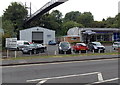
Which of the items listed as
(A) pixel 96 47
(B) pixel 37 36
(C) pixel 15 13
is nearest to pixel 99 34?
(B) pixel 37 36

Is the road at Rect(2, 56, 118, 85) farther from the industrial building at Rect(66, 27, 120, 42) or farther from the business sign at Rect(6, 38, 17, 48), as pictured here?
the industrial building at Rect(66, 27, 120, 42)

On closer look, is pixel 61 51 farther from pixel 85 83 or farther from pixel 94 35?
pixel 94 35

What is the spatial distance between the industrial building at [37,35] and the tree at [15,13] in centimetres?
1587

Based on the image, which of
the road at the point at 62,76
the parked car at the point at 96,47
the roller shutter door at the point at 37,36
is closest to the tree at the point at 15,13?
the roller shutter door at the point at 37,36

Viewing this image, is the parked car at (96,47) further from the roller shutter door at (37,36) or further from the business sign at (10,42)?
the roller shutter door at (37,36)

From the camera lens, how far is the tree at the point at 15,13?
85463mm

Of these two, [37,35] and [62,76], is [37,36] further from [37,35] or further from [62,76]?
[62,76]

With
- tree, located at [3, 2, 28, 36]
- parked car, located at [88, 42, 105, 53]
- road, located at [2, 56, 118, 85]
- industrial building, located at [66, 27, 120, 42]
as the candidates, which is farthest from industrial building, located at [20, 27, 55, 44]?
road, located at [2, 56, 118, 85]

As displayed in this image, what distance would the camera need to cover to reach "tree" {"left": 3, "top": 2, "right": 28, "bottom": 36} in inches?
3365

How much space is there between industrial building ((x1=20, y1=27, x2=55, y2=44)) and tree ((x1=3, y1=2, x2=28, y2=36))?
625 inches

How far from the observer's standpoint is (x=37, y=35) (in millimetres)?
69500

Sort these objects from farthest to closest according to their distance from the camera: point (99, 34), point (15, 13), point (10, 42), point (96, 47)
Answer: point (15, 13)
point (99, 34)
point (96, 47)
point (10, 42)

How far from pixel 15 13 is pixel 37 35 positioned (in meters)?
22.9

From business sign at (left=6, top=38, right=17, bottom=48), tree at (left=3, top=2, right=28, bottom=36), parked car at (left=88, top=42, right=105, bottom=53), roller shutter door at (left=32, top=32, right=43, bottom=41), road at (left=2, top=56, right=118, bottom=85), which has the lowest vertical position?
road at (left=2, top=56, right=118, bottom=85)
